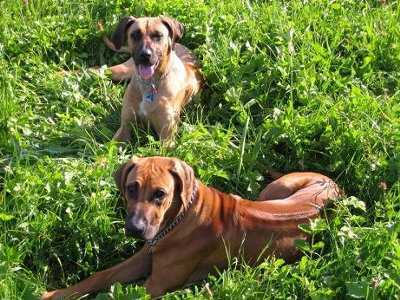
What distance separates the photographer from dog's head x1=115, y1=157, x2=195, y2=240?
4336 millimetres

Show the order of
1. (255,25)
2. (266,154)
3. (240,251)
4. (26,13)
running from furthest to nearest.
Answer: (26,13) → (255,25) → (266,154) → (240,251)

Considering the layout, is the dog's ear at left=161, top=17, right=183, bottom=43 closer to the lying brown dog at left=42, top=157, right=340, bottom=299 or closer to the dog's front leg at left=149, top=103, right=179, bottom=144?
the dog's front leg at left=149, top=103, right=179, bottom=144

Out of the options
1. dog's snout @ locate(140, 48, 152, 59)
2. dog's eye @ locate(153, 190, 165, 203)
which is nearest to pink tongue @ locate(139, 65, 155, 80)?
dog's snout @ locate(140, 48, 152, 59)

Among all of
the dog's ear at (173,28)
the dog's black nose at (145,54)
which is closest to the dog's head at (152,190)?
the dog's black nose at (145,54)

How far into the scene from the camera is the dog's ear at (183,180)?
4.46m

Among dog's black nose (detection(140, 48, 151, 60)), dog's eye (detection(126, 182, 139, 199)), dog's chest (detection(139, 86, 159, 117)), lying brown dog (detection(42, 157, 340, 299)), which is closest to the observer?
dog's eye (detection(126, 182, 139, 199))

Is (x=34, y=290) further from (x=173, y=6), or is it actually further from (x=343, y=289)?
(x=173, y=6)

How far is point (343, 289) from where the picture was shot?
4.26m

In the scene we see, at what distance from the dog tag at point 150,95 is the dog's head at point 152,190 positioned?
1767 mm

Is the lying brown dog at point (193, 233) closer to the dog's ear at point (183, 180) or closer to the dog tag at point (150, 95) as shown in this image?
the dog's ear at point (183, 180)

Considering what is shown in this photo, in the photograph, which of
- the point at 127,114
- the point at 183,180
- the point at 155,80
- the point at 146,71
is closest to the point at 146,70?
the point at 146,71

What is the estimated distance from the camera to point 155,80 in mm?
6336

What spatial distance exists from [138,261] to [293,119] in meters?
1.69

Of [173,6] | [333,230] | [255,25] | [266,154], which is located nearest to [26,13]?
[173,6]
